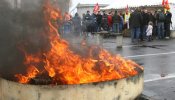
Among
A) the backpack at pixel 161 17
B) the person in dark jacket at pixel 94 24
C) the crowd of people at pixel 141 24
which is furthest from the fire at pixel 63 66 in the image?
the person in dark jacket at pixel 94 24

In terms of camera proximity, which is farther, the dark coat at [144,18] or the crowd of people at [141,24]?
the dark coat at [144,18]

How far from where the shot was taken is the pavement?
27.1 feet

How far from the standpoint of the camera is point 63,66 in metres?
7.12

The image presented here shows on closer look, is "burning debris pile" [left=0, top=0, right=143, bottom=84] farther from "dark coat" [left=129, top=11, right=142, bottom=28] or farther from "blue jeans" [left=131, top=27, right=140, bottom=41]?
"blue jeans" [left=131, top=27, right=140, bottom=41]

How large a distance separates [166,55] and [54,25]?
7.72 m

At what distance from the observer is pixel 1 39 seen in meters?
7.43

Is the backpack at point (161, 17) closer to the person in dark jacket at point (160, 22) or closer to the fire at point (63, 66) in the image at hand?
the person in dark jacket at point (160, 22)

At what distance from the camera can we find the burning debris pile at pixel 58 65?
6.91 metres

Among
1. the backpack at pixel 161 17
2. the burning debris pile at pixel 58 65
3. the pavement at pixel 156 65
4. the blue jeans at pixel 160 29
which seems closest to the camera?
the burning debris pile at pixel 58 65

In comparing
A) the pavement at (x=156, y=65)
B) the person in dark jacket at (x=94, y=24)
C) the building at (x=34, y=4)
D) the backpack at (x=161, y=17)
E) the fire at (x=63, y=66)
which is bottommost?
the pavement at (x=156, y=65)

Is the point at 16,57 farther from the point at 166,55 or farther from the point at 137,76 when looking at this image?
the point at 166,55

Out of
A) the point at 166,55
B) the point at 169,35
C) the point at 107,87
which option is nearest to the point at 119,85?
the point at 107,87

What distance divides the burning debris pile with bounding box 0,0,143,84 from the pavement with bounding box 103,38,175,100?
3.18ft

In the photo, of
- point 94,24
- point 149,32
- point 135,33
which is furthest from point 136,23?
point 94,24
